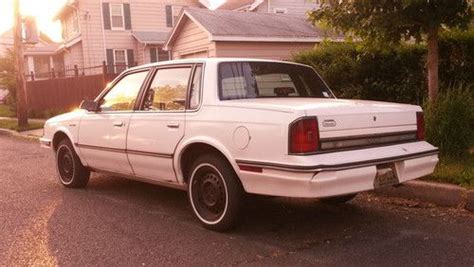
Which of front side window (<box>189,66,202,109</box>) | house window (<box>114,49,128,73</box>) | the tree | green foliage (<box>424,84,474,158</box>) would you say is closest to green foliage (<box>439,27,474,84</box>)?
the tree

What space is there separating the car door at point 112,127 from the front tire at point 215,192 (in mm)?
1142

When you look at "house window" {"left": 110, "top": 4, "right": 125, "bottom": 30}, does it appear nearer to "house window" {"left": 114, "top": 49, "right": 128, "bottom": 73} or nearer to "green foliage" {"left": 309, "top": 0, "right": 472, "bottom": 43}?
"house window" {"left": 114, "top": 49, "right": 128, "bottom": 73}

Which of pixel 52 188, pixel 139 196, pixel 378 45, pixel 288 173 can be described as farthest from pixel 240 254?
pixel 378 45

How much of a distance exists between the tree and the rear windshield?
142 centimetres

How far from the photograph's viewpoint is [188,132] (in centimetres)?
502

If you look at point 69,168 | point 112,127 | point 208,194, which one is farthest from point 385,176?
point 69,168

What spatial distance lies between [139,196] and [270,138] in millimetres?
2762

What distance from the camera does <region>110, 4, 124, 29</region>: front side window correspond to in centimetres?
2952

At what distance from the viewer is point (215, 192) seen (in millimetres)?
4895

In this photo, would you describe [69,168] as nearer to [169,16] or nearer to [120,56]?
[120,56]

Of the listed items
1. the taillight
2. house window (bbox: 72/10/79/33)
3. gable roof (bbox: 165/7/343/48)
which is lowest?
the taillight

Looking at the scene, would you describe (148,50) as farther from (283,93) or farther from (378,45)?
(283,93)

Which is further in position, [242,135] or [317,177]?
[242,135]

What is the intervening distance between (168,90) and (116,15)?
25.5 meters
